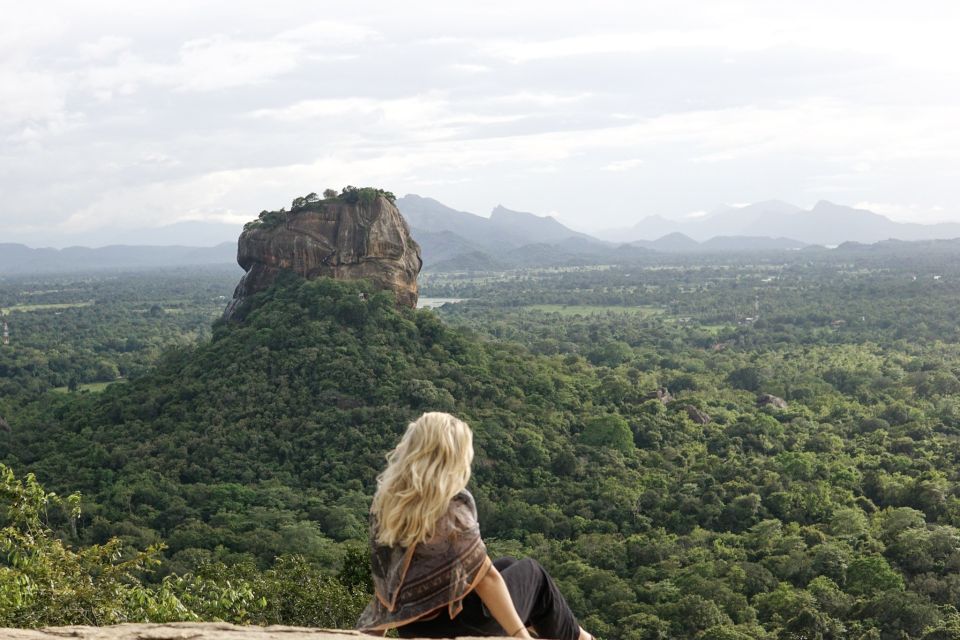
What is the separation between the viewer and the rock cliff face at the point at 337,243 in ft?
115

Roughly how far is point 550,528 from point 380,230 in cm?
1628

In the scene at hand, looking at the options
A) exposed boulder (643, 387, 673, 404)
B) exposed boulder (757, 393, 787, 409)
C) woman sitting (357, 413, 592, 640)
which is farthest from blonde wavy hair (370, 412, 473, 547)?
exposed boulder (757, 393, 787, 409)

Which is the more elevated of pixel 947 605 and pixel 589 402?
pixel 589 402

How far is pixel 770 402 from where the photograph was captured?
39.3 metres

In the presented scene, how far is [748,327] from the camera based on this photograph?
7044 centimetres

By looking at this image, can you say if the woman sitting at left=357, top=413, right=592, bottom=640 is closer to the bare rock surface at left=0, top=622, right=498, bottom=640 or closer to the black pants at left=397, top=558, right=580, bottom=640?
the black pants at left=397, top=558, right=580, bottom=640

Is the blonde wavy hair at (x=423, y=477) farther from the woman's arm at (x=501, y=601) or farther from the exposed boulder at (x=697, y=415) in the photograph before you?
the exposed boulder at (x=697, y=415)

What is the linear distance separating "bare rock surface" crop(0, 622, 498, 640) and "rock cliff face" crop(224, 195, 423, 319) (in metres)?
30.6

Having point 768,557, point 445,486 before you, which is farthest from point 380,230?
point 445,486

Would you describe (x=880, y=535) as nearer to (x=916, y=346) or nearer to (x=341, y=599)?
(x=341, y=599)

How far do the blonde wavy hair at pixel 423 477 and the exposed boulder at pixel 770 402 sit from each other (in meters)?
36.8

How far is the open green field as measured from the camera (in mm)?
92875

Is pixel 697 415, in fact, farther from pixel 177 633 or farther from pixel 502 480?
pixel 177 633

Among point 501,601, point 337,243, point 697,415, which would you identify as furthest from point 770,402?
point 501,601
